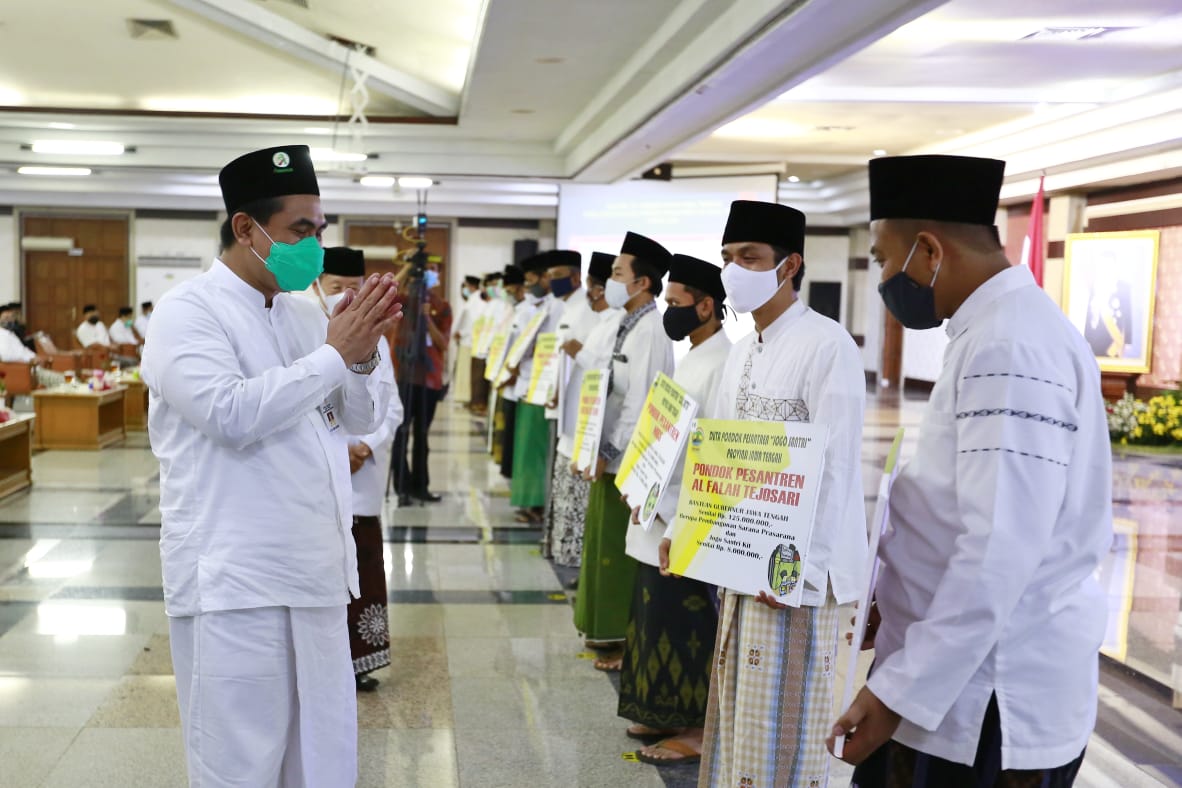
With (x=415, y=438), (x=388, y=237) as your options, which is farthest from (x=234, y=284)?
(x=388, y=237)

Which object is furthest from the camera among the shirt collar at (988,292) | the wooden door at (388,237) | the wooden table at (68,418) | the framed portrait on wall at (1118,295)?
the wooden door at (388,237)

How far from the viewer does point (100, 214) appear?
69.7 feet

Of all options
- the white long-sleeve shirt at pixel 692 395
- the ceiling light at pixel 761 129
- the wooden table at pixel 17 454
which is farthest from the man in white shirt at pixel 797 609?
the ceiling light at pixel 761 129

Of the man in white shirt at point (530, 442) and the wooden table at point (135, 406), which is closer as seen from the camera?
the man in white shirt at point (530, 442)

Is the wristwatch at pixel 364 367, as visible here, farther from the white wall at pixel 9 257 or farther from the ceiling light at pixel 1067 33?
the white wall at pixel 9 257

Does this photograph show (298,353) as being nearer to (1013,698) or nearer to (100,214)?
(1013,698)

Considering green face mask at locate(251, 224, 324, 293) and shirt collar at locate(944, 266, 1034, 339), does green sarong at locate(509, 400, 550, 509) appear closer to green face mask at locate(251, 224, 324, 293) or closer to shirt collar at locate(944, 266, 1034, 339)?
green face mask at locate(251, 224, 324, 293)

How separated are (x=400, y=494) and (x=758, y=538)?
5968 mm

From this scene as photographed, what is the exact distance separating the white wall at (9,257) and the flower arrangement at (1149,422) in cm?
1899

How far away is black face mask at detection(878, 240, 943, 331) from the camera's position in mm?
1659

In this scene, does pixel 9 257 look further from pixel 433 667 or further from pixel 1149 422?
pixel 433 667

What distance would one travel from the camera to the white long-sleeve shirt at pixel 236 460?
193 centimetres

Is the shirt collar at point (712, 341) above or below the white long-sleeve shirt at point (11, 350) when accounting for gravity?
above

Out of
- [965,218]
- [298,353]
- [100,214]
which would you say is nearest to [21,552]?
[298,353]
